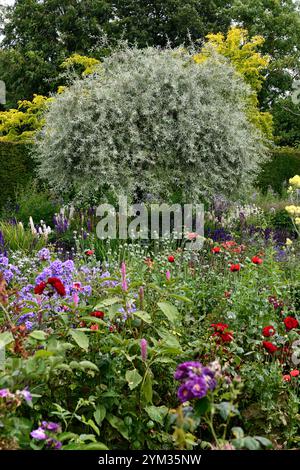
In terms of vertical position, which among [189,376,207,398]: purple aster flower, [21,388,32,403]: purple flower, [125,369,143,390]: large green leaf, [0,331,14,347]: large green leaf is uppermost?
[189,376,207,398]: purple aster flower

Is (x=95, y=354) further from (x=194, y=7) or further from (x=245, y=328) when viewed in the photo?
(x=194, y=7)

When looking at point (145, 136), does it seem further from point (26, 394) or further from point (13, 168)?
point (26, 394)

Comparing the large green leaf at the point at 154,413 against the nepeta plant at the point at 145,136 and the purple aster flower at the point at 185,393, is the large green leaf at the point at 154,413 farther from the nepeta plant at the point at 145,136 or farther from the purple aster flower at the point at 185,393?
the nepeta plant at the point at 145,136

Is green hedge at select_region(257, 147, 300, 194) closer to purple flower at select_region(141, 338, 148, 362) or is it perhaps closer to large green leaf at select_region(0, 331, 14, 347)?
purple flower at select_region(141, 338, 148, 362)

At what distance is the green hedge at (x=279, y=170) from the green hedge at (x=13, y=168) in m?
5.91

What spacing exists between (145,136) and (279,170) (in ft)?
23.1

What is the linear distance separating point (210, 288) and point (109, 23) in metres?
20.4

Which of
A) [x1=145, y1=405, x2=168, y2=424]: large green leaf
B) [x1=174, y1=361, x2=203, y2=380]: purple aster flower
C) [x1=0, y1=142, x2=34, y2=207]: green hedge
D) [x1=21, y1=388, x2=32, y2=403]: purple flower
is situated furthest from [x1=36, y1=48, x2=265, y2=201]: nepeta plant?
[x1=174, y1=361, x2=203, y2=380]: purple aster flower

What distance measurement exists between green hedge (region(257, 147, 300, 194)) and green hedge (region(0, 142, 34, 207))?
5911 millimetres

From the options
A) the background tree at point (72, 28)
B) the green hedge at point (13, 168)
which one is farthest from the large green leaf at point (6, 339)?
the background tree at point (72, 28)

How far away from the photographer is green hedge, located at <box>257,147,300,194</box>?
46.9 feet

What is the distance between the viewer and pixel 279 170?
47.8 feet

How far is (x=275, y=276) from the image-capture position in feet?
12.3

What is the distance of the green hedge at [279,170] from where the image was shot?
14281mm
